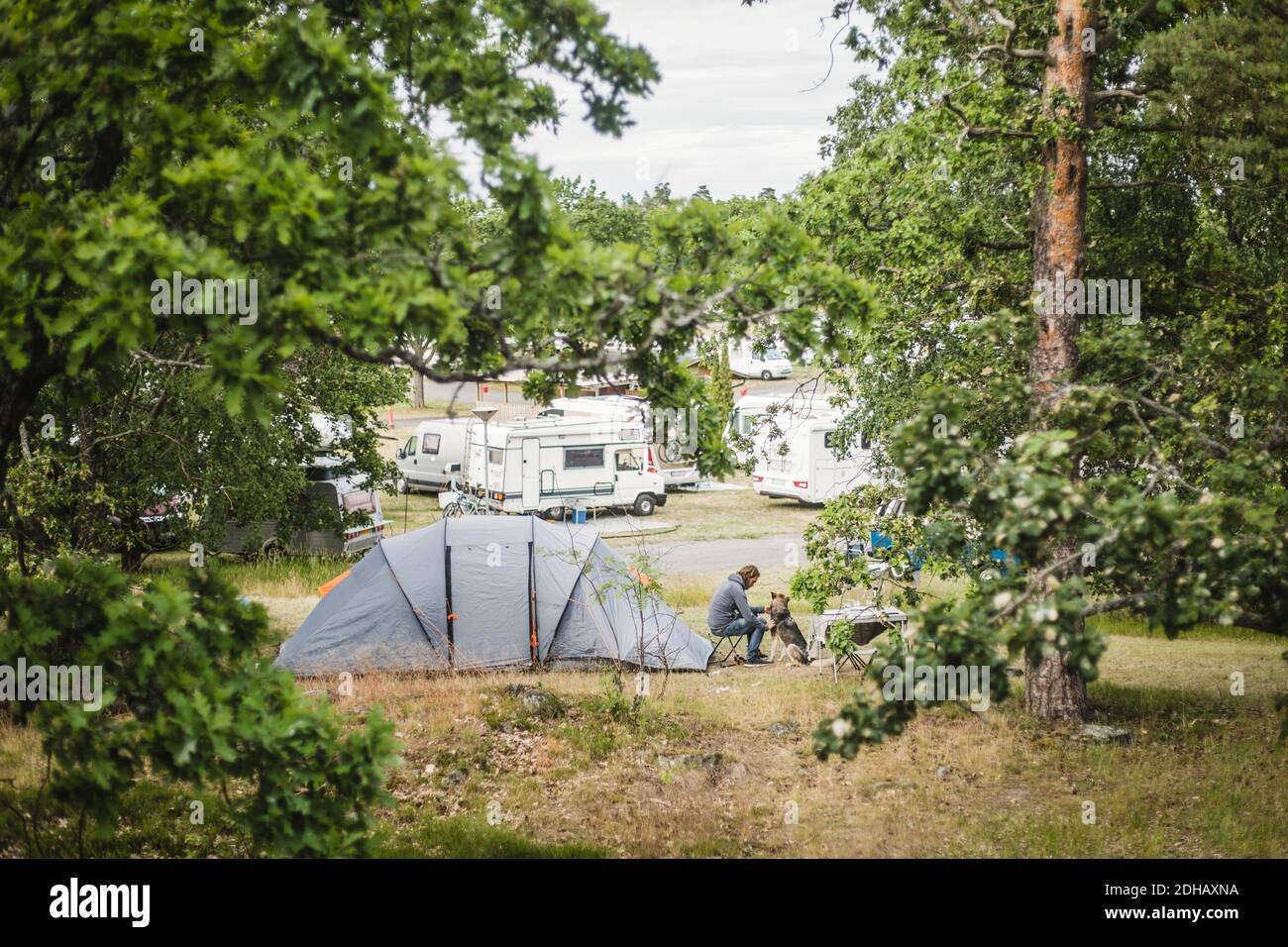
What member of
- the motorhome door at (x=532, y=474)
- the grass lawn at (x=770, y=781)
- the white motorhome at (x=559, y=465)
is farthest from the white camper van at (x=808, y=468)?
the grass lawn at (x=770, y=781)

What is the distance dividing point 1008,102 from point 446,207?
8583mm

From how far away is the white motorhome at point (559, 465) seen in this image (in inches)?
1097

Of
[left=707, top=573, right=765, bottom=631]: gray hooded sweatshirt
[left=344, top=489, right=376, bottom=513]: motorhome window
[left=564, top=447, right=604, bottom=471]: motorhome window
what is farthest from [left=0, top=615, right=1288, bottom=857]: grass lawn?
[left=564, top=447, right=604, bottom=471]: motorhome window

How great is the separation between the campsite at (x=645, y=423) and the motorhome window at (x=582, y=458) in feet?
31.0

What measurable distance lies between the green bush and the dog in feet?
33.7

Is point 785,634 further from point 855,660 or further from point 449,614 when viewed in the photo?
point 449,614

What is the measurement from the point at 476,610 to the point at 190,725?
902 cm

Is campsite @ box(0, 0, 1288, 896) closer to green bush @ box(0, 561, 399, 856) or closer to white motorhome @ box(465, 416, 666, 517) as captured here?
green bush @ box(0, 561, 399, 856)

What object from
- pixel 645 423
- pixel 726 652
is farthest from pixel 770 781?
pixel 726 652

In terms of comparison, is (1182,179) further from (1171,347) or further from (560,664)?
(560,664)

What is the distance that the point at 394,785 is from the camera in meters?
10.6

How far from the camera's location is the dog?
1617 centimetres

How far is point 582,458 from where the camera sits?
28703 millimetres

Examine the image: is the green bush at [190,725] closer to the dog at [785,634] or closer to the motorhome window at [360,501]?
the dog at [785,634]
